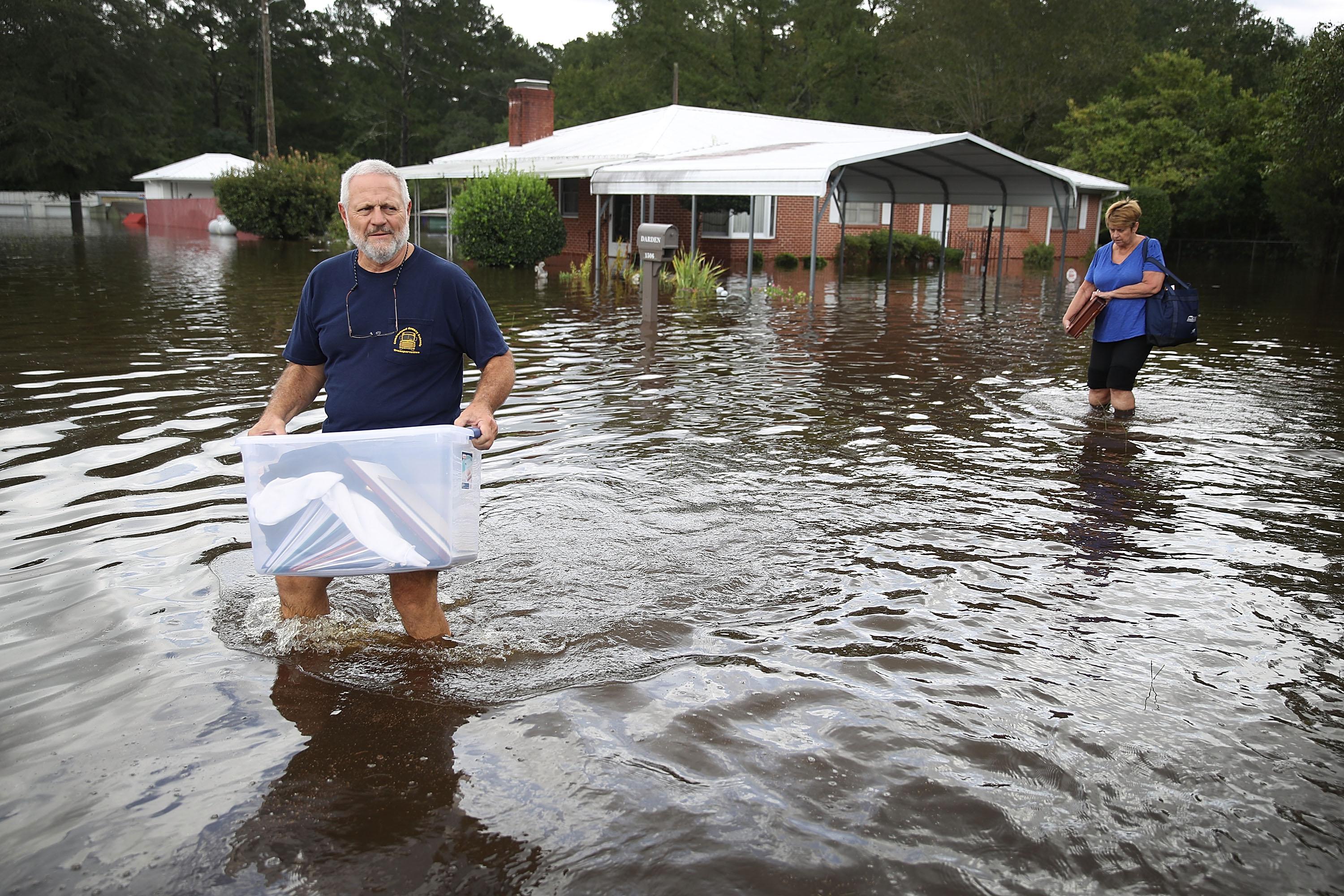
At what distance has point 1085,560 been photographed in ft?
18.2

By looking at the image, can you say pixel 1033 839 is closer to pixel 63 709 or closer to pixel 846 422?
pixel 63 709

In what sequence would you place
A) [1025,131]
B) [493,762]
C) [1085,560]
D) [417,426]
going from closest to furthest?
[493,762] → [417,426] → [1085,560] → [1025,131]

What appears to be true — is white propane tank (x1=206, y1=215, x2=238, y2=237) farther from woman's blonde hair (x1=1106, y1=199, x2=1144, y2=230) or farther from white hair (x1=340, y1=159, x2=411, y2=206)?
white hair (x1=340, y1=159, x2=411, y2=206)

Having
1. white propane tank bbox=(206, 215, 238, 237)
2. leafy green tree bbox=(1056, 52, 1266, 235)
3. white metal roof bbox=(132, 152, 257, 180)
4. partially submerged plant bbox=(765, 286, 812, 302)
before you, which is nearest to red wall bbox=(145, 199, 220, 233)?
white metal roof bbox=(132, 152, 257, 180)

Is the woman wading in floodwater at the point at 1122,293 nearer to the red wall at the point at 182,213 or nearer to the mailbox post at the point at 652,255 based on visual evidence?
the mailbox post at the point at 652,255

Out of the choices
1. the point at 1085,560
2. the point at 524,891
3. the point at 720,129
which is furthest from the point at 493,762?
the point at 720,129

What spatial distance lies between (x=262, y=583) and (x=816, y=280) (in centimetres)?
2299

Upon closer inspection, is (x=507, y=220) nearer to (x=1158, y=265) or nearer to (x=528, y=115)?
(x=528, y=115)

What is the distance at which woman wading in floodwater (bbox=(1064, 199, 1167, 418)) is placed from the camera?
805cm

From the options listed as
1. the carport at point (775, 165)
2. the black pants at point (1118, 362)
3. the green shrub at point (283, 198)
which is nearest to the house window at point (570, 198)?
the carport at point (775, 165)

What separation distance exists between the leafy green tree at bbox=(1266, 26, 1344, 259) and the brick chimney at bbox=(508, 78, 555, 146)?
69.8ft

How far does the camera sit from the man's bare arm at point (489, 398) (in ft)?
12.2

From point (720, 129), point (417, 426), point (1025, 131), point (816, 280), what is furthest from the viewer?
point (1025, 131)

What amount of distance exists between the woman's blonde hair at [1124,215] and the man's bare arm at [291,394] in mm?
5986
